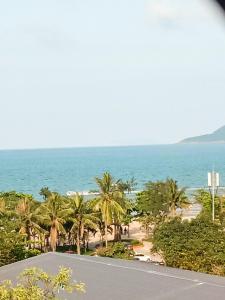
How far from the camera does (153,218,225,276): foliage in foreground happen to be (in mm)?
24406

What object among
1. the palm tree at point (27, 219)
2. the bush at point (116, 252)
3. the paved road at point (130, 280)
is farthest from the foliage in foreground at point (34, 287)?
the palm tree at point (27, 219)

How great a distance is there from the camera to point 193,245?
25266 millimetres

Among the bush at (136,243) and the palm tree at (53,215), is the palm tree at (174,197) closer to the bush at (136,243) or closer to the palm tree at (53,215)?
the bush at (136,243)

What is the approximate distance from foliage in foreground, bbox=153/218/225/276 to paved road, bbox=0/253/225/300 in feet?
21.6

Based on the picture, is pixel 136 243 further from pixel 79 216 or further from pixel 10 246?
pixel 10 246

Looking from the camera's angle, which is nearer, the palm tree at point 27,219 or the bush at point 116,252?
the bush at point 116,252

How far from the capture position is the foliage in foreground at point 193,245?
24406 mm

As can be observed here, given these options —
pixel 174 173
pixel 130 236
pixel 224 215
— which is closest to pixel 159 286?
pixel 224 215

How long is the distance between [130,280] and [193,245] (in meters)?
9.84

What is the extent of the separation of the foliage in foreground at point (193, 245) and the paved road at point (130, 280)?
21.6 feet

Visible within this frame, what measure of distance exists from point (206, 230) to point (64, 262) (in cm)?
971

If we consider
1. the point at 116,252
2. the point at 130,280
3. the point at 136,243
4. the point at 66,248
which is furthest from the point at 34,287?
the point at 136,243

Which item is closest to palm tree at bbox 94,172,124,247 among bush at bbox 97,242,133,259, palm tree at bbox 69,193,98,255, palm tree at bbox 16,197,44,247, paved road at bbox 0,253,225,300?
palm tree at bbox 69,193,98,255

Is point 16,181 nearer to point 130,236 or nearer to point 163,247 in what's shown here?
point 130,236
